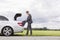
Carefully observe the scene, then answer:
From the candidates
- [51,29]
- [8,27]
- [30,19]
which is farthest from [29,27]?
[51,29]

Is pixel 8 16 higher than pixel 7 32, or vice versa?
pixel 8 16

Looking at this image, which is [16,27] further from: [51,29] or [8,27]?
[51,29]

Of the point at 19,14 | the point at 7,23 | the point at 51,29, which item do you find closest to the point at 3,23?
the point at 7,23

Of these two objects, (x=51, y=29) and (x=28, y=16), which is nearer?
(x=28, y=16)

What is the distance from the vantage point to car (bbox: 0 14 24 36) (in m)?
17.1

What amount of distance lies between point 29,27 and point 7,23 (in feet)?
5.81

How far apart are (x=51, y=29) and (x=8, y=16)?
9.40m

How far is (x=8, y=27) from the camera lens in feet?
56.3

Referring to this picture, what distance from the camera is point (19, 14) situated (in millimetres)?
17891

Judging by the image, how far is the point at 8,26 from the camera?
677 inches

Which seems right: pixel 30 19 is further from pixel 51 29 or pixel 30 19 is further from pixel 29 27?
pixel 51 29

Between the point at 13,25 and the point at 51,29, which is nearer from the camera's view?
the point at 13,25

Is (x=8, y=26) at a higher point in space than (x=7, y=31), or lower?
higher

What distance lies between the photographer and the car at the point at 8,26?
56.2 feet
